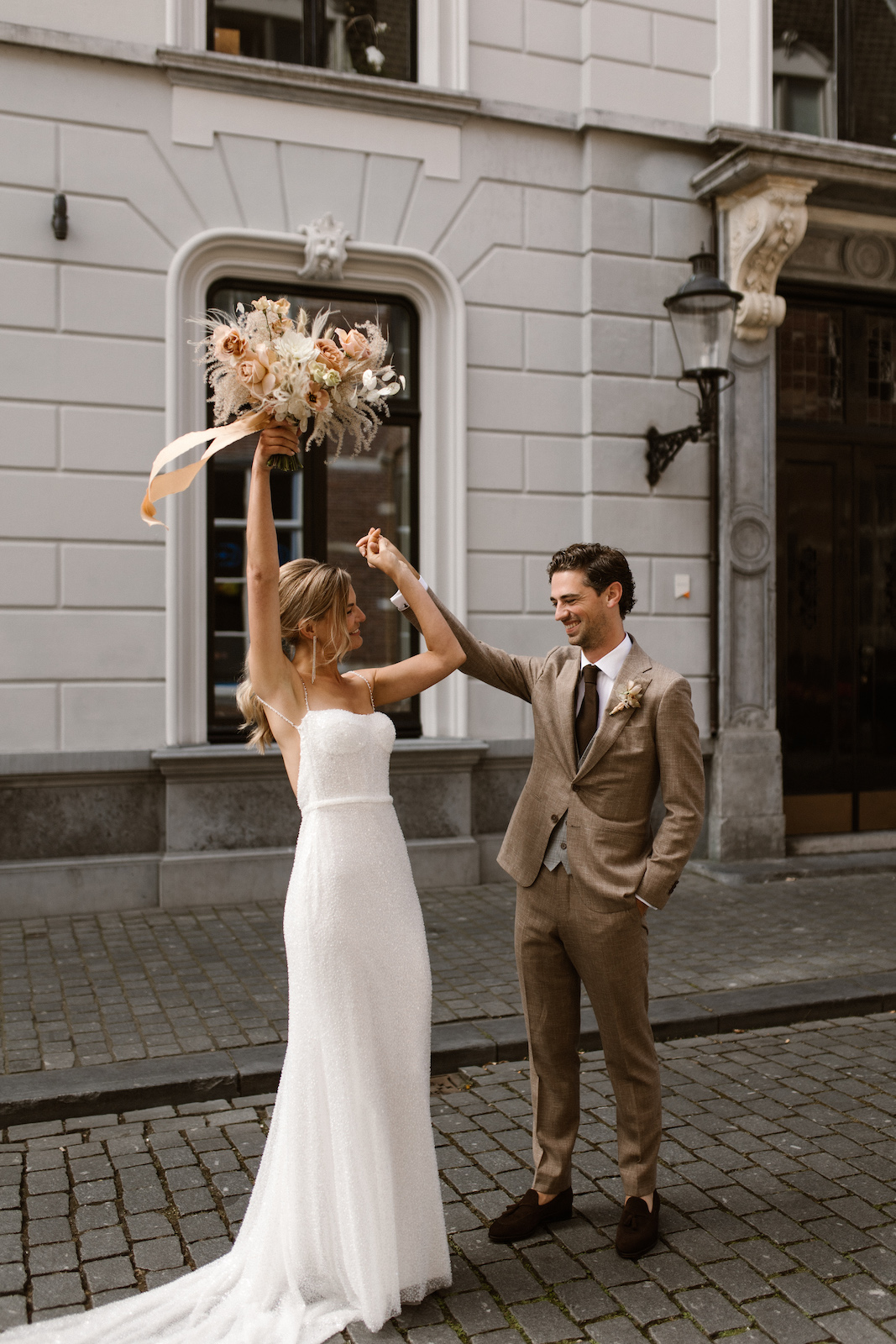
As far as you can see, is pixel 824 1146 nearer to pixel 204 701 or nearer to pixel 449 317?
pixel 204 701

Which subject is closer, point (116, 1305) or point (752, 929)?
point (116, 1305)

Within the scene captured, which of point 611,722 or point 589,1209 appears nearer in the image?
point 611,722

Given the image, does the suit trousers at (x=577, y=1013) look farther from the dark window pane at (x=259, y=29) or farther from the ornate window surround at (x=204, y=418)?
the dark window pane at (x=259, y=29)

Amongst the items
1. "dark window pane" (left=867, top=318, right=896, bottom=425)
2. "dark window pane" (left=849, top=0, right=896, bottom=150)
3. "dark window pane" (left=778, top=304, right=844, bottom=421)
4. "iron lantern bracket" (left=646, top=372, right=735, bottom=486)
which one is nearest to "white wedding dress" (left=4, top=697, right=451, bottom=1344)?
"iron lantern bracket" (left=646, top=372, right=735, bottom=486)

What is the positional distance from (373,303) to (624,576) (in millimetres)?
5748

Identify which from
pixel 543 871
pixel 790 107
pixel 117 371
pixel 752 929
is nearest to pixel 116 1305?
pixel 543 871

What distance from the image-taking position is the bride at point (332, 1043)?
2.96 m

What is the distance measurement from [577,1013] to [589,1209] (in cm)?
63

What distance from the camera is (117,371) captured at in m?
7.55

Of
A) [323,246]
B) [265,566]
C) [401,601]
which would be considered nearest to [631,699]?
[401,601]

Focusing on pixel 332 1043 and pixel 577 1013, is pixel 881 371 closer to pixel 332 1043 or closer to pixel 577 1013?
pixel 577 1013

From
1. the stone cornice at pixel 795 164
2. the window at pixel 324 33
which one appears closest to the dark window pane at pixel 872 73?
the stone cornice at pixel 795 164

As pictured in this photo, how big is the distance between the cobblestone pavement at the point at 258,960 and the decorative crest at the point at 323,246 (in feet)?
14.3

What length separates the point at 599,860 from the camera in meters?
3.33
